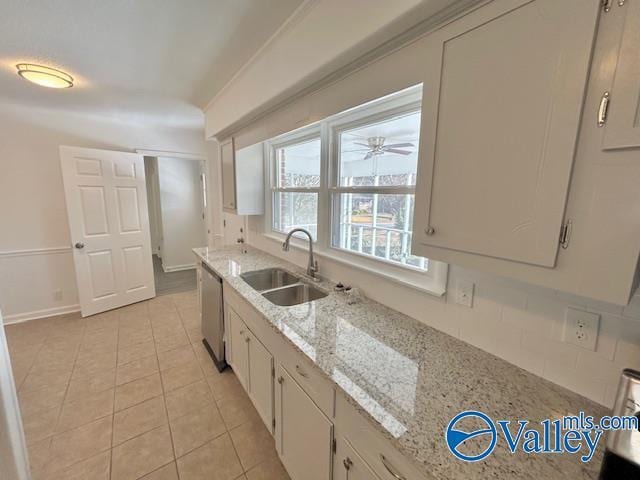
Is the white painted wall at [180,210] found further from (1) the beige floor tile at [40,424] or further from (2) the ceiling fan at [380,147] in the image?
(2) the ceiling fan at [380,147]

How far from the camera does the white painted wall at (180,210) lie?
194 inches

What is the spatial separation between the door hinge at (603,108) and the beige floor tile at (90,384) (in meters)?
3.14

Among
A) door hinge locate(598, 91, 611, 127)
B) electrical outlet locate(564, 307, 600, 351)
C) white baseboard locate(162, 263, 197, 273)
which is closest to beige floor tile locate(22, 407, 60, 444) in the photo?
electrical outlet locate(564, 307, 600, 351)

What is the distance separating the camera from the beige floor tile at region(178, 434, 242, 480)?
4.80 ft

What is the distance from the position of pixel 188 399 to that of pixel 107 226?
2553 mm

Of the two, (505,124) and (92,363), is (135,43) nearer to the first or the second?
(505,124)

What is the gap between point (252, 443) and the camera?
5.43 ft

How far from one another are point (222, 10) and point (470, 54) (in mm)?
1377

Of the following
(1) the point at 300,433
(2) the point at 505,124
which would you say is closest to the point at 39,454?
(1) the point at 300,433

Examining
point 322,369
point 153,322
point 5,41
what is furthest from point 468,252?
point 153,322

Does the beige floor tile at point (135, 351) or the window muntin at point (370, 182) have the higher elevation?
the window muntin at point (370, 182)

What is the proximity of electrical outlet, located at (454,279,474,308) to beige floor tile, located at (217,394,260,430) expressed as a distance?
1.61 meters

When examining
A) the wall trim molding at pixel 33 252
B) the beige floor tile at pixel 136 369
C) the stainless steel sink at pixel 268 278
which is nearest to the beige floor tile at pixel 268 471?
the stainless steel sink at pixel 268 278

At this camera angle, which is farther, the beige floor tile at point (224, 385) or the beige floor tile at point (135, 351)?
the beige floor tile at point (135, 351)
